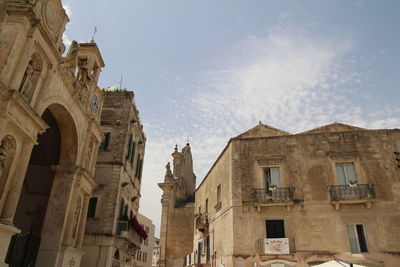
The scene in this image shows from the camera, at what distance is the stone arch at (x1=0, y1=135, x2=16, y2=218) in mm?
8953

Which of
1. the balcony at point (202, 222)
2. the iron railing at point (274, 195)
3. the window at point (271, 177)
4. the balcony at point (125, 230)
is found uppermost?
the window at point (271, 177)

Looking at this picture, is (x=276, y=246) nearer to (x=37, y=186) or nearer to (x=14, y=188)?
(x=37, y=186)

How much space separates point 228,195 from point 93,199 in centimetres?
850

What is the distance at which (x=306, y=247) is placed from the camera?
18812 mm

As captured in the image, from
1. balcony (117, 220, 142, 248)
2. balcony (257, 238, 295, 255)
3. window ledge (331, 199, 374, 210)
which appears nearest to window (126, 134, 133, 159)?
balcony (117, 220, 142, 248)

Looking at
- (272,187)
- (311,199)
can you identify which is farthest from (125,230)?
(311,199)

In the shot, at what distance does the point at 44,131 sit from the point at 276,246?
14.0 m

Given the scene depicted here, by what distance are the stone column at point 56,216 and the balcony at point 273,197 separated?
36.2 feet

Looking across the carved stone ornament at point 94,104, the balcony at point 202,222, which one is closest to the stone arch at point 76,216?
the carved stone ornament at point 94,104

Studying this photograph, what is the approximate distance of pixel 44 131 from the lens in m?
10.6

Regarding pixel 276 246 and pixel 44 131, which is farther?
pixel 276 246

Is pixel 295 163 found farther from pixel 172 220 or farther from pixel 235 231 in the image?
pixel 172 220

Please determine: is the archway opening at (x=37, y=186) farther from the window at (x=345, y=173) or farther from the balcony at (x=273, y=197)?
the window at (x=345, y=173)

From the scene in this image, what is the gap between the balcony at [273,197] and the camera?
19766 millimetres
